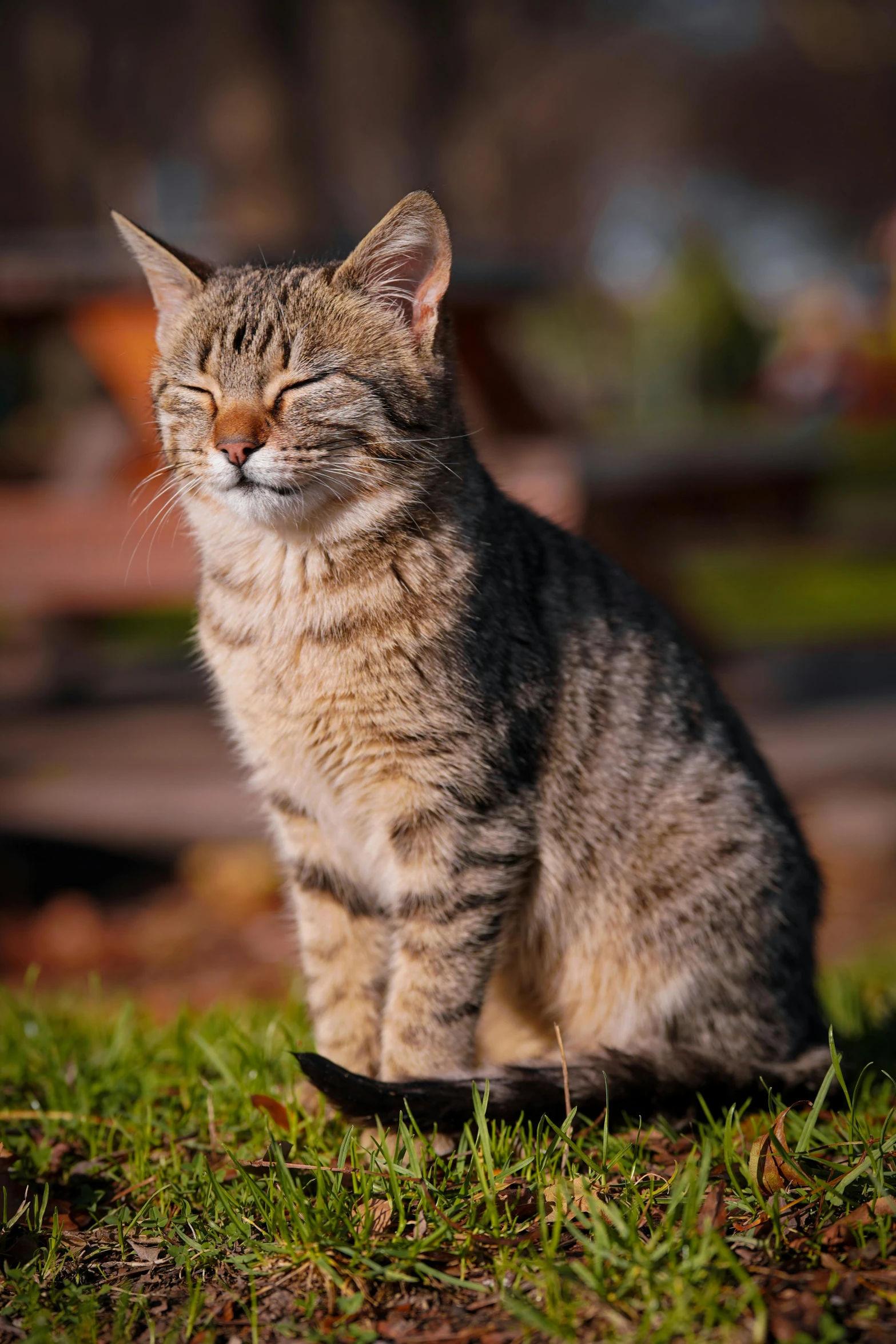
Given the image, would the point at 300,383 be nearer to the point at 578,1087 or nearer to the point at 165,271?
the point at 165,271

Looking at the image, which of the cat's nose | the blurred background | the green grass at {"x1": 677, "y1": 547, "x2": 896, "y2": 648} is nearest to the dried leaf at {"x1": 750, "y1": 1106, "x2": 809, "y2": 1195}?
the cat's nose

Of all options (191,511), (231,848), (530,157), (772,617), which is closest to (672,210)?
(530,157)

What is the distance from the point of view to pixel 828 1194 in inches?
67.6

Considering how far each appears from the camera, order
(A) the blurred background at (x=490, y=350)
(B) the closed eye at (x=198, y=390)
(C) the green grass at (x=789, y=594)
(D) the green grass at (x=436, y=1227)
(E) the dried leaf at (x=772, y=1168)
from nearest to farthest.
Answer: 1. (D) the green grass at (x=436, y=1227)
2. (E) the dried leaf at (x=772, y=1168)
3. (B) the closed eye at (x=198, y=390)
4. (A) the blurred background at (x=490, y=350)
5. (C) the green grass at (x=789, y=594)

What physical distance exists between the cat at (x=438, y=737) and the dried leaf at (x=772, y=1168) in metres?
0.28

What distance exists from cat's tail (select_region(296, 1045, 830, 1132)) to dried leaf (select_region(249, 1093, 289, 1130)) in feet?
0.82

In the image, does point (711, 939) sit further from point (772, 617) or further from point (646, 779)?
point (772, 617)

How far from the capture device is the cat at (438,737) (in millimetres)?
2174

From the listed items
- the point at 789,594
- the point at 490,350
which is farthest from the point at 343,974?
the point at 789,594

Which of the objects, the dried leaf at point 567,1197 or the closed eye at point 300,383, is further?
the closed eye at point 300,383

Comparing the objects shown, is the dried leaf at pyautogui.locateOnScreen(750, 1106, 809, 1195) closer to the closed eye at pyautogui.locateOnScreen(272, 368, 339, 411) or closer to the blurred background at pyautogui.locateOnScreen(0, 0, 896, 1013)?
the closed eye at pyautogui.locateOnScreen(272, 368, 339, 411)

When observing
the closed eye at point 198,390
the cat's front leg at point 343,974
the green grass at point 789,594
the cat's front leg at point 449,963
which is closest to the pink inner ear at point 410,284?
the closed eye at point 198,390

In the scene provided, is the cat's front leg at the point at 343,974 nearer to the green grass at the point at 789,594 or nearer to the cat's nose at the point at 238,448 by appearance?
the cat's nose at the point at 238,448

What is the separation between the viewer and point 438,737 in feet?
7.10
